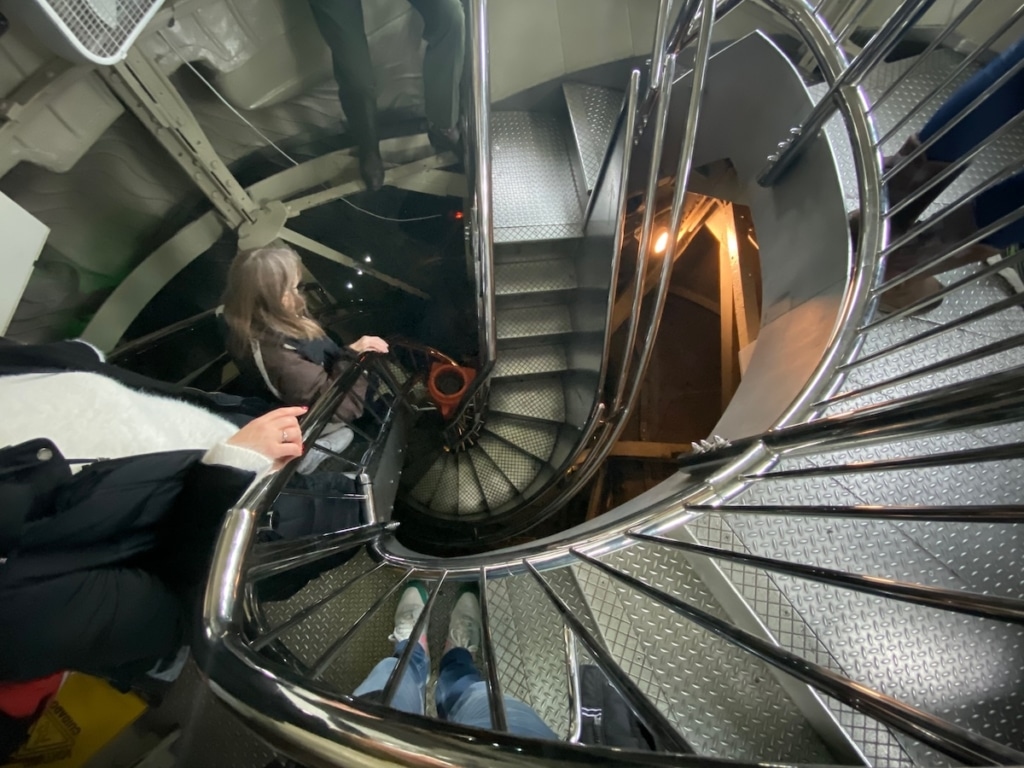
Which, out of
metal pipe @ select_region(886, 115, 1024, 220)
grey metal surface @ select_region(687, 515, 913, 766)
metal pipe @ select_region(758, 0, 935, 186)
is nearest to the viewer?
metal pipe @ select_region(886, 115, 1024, 220)

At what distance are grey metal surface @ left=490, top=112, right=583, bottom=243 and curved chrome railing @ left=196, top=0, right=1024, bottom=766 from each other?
83.2 inches

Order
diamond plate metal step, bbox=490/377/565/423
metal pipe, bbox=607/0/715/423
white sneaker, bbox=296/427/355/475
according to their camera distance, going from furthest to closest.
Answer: diamond plate metal step, bbox=490/377/565/423
white sneaker, bbox=296/427/355/475
metal pipe, bbox=607/0/715/423

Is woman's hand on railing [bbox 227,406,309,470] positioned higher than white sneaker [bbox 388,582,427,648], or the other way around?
woman's hand on railing [bbox 227,406,309,470]

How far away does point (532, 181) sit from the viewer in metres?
3.58

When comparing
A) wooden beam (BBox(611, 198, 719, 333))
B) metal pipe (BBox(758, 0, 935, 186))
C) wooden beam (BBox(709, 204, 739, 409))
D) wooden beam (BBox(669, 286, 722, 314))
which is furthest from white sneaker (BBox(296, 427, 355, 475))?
wooden beam (BBox(669, 286, 722, 314))

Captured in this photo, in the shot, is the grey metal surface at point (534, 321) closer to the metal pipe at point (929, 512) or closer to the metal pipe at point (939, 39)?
the metal pipe at point (939, 39)

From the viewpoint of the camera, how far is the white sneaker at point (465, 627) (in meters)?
2.14

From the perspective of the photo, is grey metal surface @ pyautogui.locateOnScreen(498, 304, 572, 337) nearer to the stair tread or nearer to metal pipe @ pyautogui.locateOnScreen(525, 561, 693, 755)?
the stair tread

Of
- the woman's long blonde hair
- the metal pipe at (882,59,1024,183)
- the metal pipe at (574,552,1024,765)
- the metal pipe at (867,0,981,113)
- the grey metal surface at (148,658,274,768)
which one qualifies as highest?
the metal pipe at (867,0,981,113)

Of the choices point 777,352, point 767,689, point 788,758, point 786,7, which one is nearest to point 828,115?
point 786,7

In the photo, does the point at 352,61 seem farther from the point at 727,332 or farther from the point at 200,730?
the point at 727,332

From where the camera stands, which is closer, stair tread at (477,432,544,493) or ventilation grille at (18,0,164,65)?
ventilation grille at (18,0,164,65)

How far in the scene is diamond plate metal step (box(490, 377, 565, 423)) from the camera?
4.00 meters

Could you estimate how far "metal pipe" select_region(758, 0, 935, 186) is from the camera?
141 cm
